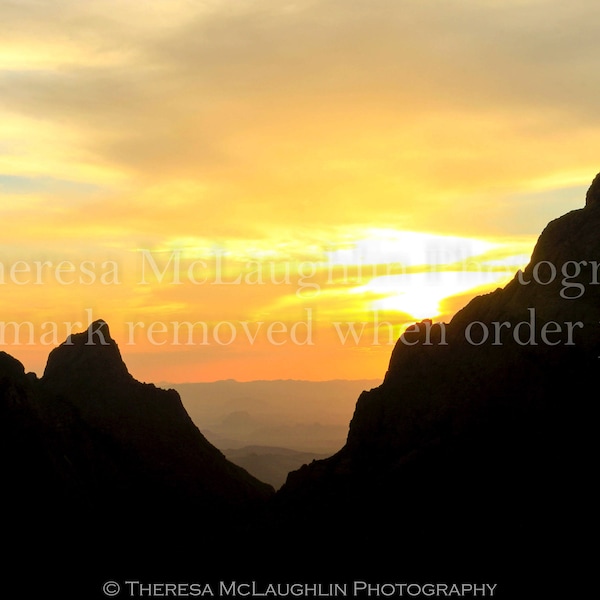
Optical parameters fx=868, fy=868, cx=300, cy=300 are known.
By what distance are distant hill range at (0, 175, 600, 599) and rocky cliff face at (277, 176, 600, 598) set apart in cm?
14

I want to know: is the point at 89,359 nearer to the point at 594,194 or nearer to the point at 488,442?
the point at 488,442

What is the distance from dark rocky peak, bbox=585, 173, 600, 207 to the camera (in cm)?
8356

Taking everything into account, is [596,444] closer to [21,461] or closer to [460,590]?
[460,590]

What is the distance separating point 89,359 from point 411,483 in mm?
43103

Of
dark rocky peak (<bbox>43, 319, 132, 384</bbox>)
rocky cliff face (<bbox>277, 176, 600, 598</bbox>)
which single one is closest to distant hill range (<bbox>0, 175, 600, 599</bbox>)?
rocky cliff face (<bbox>277, 176, 600, 598</bbox>)

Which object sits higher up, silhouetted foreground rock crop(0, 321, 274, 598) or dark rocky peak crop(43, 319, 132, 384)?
dark rocky peak crop(43, 319, 132, 384)

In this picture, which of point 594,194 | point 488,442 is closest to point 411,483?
point 488,442

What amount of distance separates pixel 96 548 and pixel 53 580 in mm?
5133

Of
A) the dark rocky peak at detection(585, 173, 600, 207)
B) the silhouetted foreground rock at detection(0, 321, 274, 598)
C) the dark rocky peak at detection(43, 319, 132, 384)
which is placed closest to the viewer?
the silhouetted foreground rock at detection(0, 321, 274, 598)

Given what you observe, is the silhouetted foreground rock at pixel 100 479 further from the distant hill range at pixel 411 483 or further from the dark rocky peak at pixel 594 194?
the dark rocky peak at pixel 594 194

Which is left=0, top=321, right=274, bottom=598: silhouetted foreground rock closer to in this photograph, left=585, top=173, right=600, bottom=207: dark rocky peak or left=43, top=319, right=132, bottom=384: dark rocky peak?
left=43, top=319, right=132, bottom=384: dark rocky peak

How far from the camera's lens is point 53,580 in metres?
76.8

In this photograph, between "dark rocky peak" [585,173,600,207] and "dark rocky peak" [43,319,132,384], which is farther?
"dark rocky peak" [43,319,132,384]

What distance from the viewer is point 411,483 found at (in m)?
78.1
